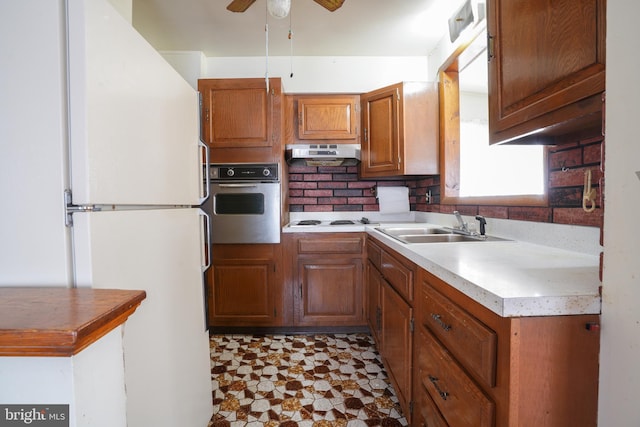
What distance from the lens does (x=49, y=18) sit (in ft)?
2.07

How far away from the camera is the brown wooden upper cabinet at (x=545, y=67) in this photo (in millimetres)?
672

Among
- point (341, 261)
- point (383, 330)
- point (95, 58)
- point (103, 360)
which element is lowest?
point (383, 330)

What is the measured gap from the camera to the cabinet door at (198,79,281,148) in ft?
7.57

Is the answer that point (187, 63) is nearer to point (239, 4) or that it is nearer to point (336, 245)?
point (239, 4)

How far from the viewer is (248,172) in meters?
2.30

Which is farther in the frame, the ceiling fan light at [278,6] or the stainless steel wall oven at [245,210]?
the stainless steel wall oven at [245,210]

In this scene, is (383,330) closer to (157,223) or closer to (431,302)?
(431,302)

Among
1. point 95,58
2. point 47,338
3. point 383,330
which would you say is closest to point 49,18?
point 95,58

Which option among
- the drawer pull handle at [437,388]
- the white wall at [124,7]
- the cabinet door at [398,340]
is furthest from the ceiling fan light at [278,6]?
the drawer pull handle at [437,388]

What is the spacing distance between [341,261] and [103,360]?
1893mm

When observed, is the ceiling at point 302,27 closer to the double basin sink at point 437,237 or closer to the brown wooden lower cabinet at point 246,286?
the double basin sink at point 437,237

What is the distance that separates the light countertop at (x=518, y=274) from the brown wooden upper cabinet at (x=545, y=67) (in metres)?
0.41

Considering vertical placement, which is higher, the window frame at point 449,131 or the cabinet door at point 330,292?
the window frame at point 449,131

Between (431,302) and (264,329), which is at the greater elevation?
(431,302)
